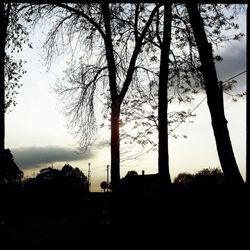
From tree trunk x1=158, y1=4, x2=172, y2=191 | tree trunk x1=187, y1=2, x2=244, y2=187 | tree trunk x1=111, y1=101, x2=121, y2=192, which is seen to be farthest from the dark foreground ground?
tree trunk x1=111, y1=101, x2=121, y2=192

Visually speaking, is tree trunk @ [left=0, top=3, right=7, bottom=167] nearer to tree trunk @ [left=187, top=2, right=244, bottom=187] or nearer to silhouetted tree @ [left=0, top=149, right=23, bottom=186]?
tree trunk @ [left=187, top=2, right=244, bottom=187]

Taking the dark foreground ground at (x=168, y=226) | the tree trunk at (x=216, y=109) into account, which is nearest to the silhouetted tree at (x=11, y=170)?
the dark foreground ground at (x=168, y=226)

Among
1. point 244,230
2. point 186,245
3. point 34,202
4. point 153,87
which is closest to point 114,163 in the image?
point 153,87

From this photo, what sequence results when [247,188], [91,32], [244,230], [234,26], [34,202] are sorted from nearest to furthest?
[247,188] < [244,230] < [234,26] < [91,32] < [34,202]

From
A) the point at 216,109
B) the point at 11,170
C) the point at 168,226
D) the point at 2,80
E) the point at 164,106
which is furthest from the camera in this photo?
the point at 11,170

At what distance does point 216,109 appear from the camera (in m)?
12.5

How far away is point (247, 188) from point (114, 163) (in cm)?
1321

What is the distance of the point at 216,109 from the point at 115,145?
27.1 ft

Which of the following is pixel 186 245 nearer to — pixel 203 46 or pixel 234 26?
pixel 203 46

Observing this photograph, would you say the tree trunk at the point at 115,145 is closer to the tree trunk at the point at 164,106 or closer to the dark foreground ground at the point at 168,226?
the dark foreground ground at the point at 168,226

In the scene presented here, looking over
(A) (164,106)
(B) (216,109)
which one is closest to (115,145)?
(A) (164,106)

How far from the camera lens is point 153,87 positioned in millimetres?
22375

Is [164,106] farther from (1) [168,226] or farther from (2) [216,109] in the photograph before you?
(1) [168,226]

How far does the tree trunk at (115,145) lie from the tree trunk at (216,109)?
7.50 meters
